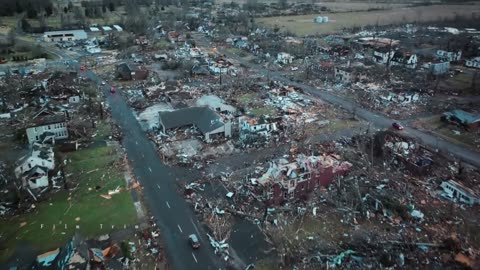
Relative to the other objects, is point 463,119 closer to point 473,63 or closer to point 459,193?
point 459,193

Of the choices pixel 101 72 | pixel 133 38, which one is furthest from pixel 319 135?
pixel 133 38

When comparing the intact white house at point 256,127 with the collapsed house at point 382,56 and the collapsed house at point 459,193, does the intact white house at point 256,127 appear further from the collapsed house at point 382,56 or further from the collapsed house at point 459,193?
the collapsed house at point 382,56

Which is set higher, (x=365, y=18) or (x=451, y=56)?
(x=365, y=18)

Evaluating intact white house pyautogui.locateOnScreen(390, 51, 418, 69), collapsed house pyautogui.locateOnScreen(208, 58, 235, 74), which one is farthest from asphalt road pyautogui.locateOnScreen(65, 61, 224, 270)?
intact white house pyautogui.locateOnScreen(390, 51, 418, 69)

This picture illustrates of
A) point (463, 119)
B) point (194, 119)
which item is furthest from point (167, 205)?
point (463, 119)

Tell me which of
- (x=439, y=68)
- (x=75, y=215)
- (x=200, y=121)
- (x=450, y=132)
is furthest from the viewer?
(x=439, y=68)

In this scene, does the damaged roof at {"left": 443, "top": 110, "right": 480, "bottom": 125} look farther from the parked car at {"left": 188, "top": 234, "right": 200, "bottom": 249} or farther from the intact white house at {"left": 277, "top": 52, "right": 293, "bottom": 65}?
the parked car at {"left": 188, "top": 234, "right": 200, "bottom": 249}
